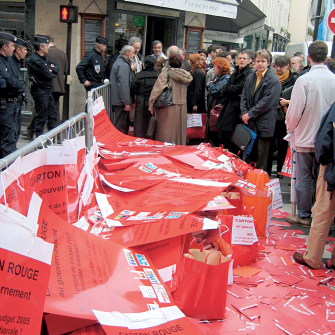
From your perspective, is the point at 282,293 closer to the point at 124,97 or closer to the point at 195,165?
the point at 195,165

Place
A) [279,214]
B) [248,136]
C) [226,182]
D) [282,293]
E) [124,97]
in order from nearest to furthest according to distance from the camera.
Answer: [282,293] → [226,182] → [279,214] → [248,136] → [124,97]

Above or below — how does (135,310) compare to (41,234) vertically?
below

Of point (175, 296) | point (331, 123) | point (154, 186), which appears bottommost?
point (175, 296)

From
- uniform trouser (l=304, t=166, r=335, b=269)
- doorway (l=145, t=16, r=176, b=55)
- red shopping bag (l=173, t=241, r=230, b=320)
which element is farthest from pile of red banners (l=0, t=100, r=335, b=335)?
doorway (l=145, t=16, r=176, b=55)

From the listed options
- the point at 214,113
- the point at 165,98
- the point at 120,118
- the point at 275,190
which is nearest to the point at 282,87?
the point at 214,113

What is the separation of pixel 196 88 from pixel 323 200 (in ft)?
16.1

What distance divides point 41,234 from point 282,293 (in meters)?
1.89

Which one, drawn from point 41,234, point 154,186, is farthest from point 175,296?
point 154,186

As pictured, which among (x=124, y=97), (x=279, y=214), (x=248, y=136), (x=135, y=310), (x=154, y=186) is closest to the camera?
(x=135, y=310)

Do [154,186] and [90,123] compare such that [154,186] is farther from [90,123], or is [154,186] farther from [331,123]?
[331,123]

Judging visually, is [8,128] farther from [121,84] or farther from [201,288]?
[201,288]

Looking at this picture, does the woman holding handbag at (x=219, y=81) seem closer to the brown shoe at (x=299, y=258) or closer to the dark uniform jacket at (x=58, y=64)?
the dark uniform jacket at (x=58, y=64)

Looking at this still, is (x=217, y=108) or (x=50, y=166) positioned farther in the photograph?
(x=217, y=108)

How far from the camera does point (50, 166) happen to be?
2787mm
